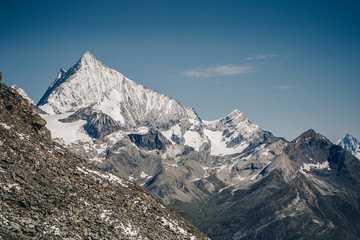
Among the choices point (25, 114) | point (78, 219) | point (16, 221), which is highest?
point (25, 114)

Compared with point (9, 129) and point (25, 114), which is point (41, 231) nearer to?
point (9, 129)

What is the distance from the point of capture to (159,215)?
6675cm

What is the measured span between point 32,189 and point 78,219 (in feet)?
20.8

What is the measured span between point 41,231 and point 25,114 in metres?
33.2

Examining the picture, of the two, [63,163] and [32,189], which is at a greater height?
[63,163]

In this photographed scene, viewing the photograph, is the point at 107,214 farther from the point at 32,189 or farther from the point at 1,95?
the point at 1,95

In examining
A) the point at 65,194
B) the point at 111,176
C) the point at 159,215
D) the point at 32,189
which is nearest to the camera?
the point at 32,189

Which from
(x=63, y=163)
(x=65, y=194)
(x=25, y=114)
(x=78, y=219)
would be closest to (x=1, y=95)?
(x=25, y=114)

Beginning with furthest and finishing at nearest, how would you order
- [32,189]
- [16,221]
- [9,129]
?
[9,129] < [32,189] < [16,221]

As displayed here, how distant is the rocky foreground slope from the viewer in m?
46.9

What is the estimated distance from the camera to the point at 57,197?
5278 centimetres

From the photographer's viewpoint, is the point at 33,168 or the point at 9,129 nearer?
the point at 33,168

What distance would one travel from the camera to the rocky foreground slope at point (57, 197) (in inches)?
1845

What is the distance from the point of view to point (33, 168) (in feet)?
185
